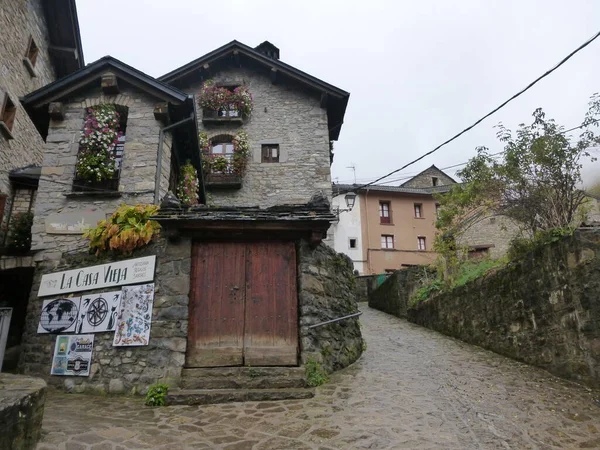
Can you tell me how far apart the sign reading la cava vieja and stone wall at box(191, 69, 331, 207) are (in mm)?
7453

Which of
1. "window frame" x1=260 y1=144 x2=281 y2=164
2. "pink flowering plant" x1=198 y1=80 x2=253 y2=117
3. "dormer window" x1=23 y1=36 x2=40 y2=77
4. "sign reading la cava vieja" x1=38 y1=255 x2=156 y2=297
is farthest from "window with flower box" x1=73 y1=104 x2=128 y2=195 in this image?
"pink flowering plant" x1=198 y1=80 x2=253 y2=117

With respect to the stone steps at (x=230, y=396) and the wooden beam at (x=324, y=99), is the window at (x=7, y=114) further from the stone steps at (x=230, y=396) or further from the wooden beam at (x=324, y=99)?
the wooden beam at (x=324, y=99)

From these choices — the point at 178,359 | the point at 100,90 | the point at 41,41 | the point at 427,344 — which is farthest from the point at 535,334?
the point at 41,41

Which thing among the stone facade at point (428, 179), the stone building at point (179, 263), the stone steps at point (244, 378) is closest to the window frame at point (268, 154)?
the stone building at point (179, 263)

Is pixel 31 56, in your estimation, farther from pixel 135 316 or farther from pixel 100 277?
pixel 135 316

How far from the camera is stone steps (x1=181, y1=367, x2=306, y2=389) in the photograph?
5.57 metres

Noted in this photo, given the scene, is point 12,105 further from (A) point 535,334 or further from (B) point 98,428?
(A) point 535,334

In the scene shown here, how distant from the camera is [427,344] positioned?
8.55 meters

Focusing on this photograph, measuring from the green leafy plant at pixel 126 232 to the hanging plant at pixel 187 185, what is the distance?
319 cm

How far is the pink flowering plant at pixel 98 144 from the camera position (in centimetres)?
805

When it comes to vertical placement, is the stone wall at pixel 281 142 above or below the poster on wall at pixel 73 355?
above

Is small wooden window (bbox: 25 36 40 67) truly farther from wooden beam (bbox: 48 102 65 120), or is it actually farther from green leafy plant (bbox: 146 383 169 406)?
green leafy plant (bbox: 146 383 169 406)

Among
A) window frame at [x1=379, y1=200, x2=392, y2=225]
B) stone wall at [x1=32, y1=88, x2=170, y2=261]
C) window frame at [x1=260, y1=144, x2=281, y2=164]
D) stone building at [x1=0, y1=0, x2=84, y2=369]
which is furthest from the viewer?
window frame at [x1=379, y1=200, x2=392, y2=225]

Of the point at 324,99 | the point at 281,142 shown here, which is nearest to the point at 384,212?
the point at 324,99
